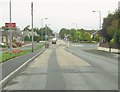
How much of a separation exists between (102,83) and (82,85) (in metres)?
1.09

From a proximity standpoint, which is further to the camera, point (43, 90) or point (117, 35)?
point (117, 35)

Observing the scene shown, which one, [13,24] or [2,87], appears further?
[13,24]

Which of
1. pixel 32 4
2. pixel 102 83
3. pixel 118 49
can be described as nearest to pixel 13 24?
pixel 32 4

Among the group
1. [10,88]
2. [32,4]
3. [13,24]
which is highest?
[32,4]

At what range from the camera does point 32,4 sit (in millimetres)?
56406

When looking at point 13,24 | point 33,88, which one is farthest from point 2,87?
point 13,24

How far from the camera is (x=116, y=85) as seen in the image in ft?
46.0

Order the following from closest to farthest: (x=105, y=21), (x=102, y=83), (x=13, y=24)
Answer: (x=102, y=83) < (x=13, y=24) < (x=105, y=21)

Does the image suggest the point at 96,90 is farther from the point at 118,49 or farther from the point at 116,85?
the point at 118,49

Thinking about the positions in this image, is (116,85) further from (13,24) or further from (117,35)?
(117,35)

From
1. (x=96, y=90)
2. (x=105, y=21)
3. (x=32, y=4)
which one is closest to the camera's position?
(x=96, y=90)

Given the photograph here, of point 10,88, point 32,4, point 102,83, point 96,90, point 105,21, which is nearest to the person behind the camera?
A: point 96,90

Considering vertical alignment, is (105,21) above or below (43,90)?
above

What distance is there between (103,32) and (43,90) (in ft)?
202
